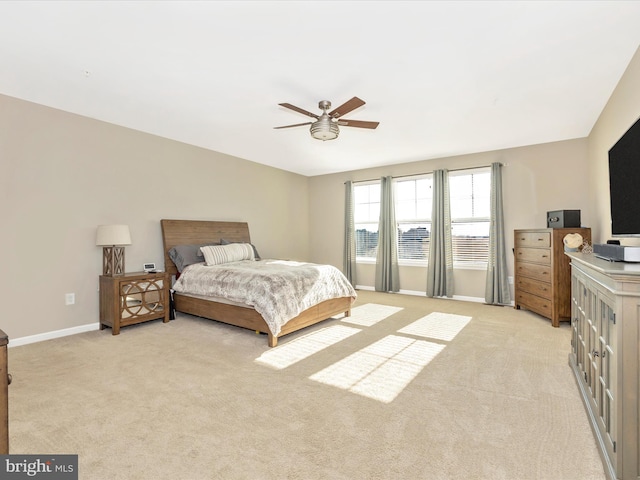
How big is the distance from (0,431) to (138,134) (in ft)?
14.0

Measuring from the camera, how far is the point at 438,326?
13.3 ft

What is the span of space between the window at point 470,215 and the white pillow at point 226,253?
11.9 ft

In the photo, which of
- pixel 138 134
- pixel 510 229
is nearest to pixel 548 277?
pixel 510 229

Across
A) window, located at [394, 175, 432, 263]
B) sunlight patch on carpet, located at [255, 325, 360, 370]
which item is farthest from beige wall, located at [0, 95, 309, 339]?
window, located at [394, 175, 432, 263]

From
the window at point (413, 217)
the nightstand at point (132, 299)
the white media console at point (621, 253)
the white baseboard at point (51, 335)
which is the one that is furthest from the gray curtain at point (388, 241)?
the white baseboard at point (51, 335)

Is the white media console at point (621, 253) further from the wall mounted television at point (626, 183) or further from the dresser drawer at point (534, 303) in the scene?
the dresser drawer at point (534, 303)

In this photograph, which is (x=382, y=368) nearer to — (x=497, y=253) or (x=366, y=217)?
(x=497, y=253)

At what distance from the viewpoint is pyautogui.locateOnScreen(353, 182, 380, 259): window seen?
22.4 ft

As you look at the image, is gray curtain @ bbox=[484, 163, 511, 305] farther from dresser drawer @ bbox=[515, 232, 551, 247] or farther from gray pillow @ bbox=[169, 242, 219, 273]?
gray pillow @ bbox=[169, 242, 219, 273]

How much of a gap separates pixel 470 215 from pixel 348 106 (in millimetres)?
3680

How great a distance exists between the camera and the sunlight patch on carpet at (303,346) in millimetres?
2965

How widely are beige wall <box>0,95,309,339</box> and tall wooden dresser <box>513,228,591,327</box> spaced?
16.1ft

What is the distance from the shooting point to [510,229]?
5305 mm

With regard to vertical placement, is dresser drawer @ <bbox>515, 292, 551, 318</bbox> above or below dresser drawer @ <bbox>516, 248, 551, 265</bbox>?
below
